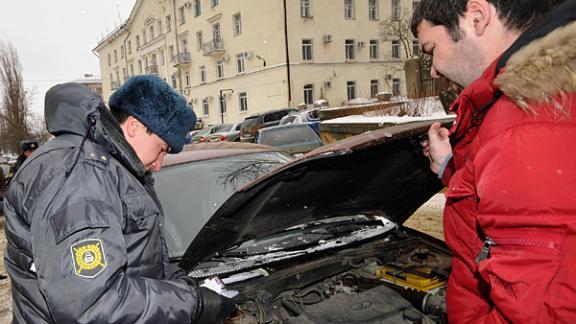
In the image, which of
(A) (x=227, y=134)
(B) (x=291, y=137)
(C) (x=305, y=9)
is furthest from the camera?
(C) (x=305, y=9)

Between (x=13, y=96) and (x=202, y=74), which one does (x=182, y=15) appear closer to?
(x=202, y=74)

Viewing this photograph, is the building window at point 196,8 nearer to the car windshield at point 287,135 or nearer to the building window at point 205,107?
the building window at point 205,107

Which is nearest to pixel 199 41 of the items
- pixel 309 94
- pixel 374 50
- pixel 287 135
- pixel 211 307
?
pixel 309 94

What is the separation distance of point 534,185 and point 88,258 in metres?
1.22

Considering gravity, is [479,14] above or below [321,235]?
above

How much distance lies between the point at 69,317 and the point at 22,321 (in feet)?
1.47

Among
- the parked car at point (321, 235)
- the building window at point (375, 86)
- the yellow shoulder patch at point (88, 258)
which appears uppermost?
the building window at point (375, 86)

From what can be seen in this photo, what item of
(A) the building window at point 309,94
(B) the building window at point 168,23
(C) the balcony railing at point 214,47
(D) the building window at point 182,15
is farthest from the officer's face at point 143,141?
(B) the building window at point 168,23

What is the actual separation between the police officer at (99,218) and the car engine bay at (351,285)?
0.41 meters

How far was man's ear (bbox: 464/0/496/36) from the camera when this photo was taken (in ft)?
3.87

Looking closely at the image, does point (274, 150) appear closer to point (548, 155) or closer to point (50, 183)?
point (50, 183)

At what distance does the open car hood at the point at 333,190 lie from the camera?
71.8 inches

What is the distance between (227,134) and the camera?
17953 mm

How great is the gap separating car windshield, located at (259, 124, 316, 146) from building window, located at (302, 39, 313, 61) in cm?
1703
